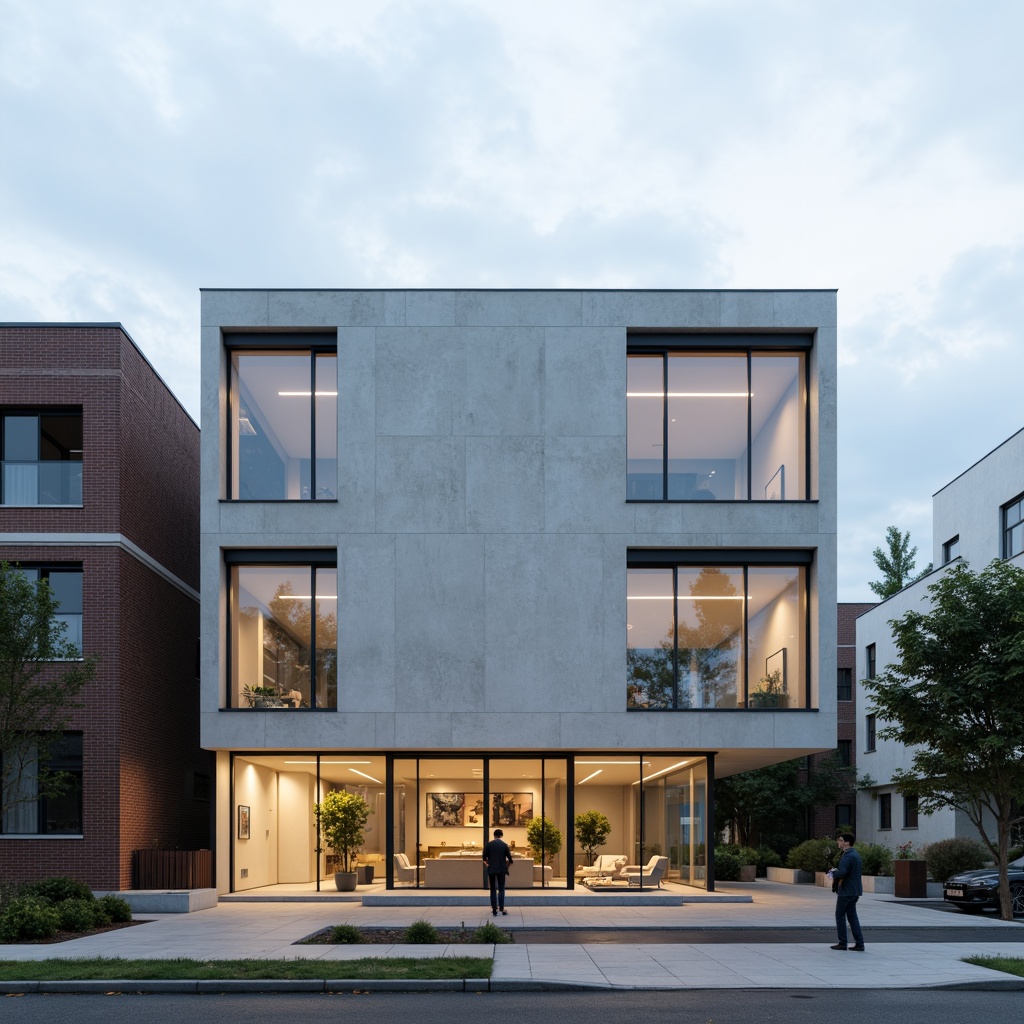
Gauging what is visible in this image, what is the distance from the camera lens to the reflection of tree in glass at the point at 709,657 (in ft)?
84.7

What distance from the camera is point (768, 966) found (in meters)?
15.0

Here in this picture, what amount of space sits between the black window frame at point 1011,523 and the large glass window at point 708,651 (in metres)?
10.9

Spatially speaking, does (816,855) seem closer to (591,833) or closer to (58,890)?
(591,833)

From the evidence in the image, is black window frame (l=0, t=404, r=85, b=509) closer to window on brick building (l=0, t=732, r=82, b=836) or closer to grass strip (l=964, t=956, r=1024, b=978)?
window on brick building (l=0, t=732, r=82, b=836)

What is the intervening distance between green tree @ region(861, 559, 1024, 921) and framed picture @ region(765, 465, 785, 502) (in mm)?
4351

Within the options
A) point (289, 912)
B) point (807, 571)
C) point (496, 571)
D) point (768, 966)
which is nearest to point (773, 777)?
point (807, 571)

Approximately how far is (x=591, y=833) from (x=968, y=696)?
9.36m

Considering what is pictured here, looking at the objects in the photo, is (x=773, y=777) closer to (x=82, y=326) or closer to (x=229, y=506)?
(x=229, y=506)

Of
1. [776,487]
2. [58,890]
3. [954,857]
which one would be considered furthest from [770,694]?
[58,890]

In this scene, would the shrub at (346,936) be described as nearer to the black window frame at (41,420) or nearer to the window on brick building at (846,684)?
the black window frame at (41,420)

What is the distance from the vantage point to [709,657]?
2591cm

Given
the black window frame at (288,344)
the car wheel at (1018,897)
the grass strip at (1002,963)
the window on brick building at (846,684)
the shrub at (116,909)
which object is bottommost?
the car wheel at (1018,897)

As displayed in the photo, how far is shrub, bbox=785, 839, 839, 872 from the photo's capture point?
115 feet

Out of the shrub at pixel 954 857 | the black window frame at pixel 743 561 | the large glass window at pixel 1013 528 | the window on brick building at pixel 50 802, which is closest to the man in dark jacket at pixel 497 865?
the black window frame at pixel 743 561
